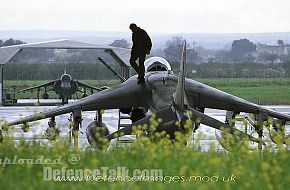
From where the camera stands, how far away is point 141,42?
19000 millimetres

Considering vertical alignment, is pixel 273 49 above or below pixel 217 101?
below

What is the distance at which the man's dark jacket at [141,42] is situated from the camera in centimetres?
1891

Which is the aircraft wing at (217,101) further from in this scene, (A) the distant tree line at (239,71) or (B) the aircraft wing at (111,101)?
(A) the distant tree line at (239,71)

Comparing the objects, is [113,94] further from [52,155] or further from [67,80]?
[67,80]

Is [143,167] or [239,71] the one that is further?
[239,71]

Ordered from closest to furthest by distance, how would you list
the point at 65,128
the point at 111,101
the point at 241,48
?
the point at 111,101, the point at 65,128, the point at 241,48

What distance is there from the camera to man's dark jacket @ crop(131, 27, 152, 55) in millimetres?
18906

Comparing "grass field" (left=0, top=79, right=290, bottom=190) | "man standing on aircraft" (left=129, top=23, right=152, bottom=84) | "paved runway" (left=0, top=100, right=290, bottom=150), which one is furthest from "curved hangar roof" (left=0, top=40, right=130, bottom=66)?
"grass field" (left=0, top=79, right=290, bottom=190)

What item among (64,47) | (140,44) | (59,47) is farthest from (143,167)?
(64,47)

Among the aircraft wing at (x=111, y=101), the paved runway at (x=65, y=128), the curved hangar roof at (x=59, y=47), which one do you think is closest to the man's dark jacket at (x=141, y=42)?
the aircraft wing at (x=111, y=101)

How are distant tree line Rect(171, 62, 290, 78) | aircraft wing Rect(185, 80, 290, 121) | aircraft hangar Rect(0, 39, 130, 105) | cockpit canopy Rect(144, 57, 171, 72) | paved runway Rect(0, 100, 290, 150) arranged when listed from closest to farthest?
paved runway Rect(0, 100, 290, 150) < aircraft wing Rect(185, 80, 290, 121) < cockpit canopy Rect(144, 57, 171, 72) < aircraft hangar Rect(0, 39, 130, 105) < distant tree line Rect(171, 62, 290, 78)

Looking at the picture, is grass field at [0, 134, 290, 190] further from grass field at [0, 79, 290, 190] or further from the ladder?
the ladder

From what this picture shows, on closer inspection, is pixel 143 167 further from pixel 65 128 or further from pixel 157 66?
pixel 65 128

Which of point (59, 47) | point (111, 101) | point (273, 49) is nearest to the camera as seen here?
point (111, 101)
